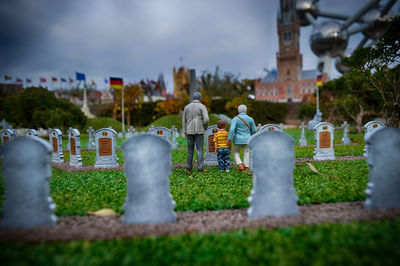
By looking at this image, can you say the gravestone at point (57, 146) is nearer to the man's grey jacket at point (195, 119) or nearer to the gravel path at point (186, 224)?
the man's grey jacket at point (195, 119)

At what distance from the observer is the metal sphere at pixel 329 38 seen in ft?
155

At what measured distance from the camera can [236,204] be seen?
4.14 m

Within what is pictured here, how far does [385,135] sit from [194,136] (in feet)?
14.0

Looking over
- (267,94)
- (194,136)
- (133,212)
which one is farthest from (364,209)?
(267,94)

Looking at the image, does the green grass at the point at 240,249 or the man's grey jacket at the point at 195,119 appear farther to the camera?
the man's grey jacket at the point at 195,119

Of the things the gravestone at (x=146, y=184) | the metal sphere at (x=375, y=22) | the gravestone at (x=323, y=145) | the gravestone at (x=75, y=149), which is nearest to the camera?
the gravestone at (x=146, y=184)

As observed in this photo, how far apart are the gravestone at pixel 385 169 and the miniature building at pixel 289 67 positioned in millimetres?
62798

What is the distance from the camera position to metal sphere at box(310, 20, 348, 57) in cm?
4709

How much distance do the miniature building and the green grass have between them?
64.0 metres

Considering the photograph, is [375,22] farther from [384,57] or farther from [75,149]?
[75,149]

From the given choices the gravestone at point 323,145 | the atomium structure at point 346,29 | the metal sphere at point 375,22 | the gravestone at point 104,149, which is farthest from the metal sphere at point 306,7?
the gravestone at point 104,149

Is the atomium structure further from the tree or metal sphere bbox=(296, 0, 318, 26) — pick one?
the tree

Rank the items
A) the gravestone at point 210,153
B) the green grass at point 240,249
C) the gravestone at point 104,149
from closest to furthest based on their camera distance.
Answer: the green grass at point 240,249
the gravestone at point 104,149
the gravestone at point 210,153

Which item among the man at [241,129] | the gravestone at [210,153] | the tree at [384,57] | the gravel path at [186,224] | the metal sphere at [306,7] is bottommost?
the gravel path at [186,224]
